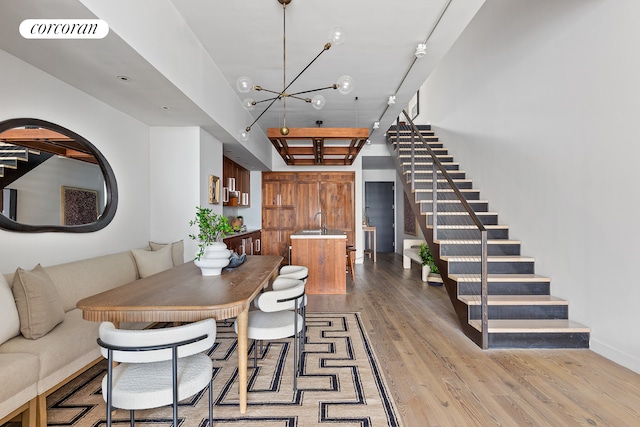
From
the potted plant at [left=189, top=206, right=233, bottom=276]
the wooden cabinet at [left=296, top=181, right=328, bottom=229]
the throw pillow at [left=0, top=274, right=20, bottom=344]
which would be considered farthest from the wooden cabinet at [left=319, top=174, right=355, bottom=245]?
the throw pillow at [left=0, top=274, right=20, bottom=344]

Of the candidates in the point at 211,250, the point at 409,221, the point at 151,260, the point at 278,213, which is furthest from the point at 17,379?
the point at 409,221

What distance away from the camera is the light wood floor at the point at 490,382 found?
6.79 ft

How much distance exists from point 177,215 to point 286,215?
4.24m

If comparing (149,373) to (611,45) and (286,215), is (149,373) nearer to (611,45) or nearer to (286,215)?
(611,45)

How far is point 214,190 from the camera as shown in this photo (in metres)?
5.04

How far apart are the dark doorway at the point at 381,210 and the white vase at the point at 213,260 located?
8.72 m

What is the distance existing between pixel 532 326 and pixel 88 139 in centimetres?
467

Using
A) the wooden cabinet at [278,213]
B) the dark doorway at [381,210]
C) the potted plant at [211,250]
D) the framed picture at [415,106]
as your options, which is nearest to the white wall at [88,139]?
the potted plant at [211,250]

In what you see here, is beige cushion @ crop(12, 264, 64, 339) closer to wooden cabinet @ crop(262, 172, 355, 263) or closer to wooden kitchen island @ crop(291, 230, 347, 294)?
wooden kitchen island @ crop(291, 230, 347, 294)

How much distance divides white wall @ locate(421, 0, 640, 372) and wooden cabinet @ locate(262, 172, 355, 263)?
3827 mm

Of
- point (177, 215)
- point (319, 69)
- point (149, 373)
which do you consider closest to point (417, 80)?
point (319, 69)

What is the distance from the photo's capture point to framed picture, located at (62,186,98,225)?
3.14 metres

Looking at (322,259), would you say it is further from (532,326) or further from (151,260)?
(532,326)

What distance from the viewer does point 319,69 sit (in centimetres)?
412
